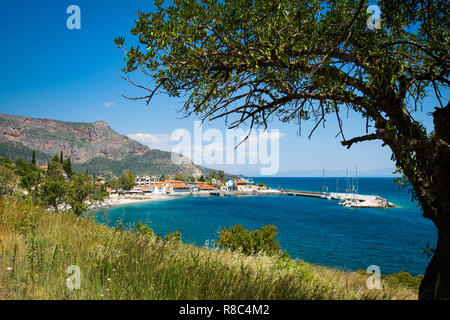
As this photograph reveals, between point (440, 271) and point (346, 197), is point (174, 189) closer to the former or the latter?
point (346, 197)

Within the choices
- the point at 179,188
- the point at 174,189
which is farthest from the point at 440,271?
the point at 179,188

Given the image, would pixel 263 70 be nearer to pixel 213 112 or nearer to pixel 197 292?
pixel 213 112

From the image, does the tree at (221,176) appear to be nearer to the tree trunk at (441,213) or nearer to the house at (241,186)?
the house at (241,186)

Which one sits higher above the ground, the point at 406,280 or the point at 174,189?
the point at 406,280

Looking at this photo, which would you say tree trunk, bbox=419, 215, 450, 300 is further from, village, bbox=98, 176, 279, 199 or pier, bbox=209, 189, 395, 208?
village, bbox=98, 176, 279, 199

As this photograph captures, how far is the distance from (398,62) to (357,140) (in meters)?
1.11

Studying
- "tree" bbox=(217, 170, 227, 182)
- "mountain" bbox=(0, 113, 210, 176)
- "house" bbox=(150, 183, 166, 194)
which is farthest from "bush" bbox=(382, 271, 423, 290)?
"tree" bbox=(217, 170, 227, 182)

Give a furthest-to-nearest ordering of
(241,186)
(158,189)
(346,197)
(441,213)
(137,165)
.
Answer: (137,165), (241,186), (158,189), (346,197), (441,213)

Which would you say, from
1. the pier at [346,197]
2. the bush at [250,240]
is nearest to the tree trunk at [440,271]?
the bush at [250,240]

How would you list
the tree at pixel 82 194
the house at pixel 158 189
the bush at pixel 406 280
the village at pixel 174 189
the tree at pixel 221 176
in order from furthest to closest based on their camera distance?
the tree at pixel 221 176
the house at pixel 158 189
the village at pixel 174 189
the tree at pixel 82 194
the bush at pixel 406 280

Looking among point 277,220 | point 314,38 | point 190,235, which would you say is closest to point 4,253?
point 314,38

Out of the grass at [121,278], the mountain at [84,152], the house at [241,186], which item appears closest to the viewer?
the grass at [121,278]

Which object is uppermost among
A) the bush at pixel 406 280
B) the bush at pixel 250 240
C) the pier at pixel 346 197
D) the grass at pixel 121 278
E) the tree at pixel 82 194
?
the grass at pixel 121 278

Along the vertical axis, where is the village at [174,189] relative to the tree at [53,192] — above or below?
below
